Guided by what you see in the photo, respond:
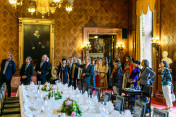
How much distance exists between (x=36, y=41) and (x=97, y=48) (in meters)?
5.99

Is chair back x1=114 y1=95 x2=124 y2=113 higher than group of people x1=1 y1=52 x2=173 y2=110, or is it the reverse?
group of people x1=1 y1=52 x2=173 y2=110

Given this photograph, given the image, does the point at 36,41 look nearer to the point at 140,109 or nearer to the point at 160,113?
the point at 140,109

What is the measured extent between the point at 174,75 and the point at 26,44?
7.64 metres

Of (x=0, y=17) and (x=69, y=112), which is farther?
(x=0, y=17)

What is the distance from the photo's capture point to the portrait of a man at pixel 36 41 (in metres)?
12.1

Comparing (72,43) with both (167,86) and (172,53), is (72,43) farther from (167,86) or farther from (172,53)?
(167,86)

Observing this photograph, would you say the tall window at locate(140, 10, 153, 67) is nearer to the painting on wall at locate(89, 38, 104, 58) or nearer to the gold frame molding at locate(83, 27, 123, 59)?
the gold frame molding at locate(83, 27, 123, 59)

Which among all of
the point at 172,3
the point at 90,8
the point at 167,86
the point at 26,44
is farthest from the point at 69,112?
the point at 90,8

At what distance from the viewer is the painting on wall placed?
54.7 feet

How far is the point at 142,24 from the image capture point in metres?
12.0

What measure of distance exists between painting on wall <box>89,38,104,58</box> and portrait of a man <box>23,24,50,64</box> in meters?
5.05

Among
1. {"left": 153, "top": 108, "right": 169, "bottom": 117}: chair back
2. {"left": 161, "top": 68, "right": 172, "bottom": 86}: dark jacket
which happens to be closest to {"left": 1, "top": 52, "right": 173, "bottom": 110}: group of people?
{"left": 161, "top": 68, "right": 172, "bottom": 86}: dark jacket

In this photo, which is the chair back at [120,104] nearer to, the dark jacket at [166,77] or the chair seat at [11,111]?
the chair seat at [11,111]

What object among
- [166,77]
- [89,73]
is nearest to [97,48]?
[89,73]
